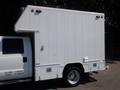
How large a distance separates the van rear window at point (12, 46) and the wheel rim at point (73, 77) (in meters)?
2.44

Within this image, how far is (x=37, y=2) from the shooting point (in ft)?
63.6

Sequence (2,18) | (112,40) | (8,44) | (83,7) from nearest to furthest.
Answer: (8,44), (2,18), (83,7), (112,40)

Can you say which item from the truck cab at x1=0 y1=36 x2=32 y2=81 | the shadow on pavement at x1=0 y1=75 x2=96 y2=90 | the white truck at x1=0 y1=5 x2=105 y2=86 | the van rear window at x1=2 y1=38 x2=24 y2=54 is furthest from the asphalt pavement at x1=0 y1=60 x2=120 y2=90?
the van rear window at x1=2 y1=38 x2=24 y2=54

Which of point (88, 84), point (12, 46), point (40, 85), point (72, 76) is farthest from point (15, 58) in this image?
point (88, 84)

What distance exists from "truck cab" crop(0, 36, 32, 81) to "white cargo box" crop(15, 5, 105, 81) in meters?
0.33

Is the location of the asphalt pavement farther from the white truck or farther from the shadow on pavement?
the white truck

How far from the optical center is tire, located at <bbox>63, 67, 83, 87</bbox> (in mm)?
11959

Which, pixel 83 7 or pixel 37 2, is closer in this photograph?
pixel 37 2

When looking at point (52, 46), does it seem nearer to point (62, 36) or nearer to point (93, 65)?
point (62, 36)

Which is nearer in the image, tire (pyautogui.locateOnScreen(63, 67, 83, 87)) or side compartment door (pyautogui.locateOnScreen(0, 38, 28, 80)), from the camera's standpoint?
side compartment door (pyautogui.locateOnScreen(0, 38, 28, 80))

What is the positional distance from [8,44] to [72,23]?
2814mm

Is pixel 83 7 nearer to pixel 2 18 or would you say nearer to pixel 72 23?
pixel 2 18

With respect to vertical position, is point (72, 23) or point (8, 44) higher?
point (72, 23)

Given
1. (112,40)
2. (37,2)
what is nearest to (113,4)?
(112,40)
